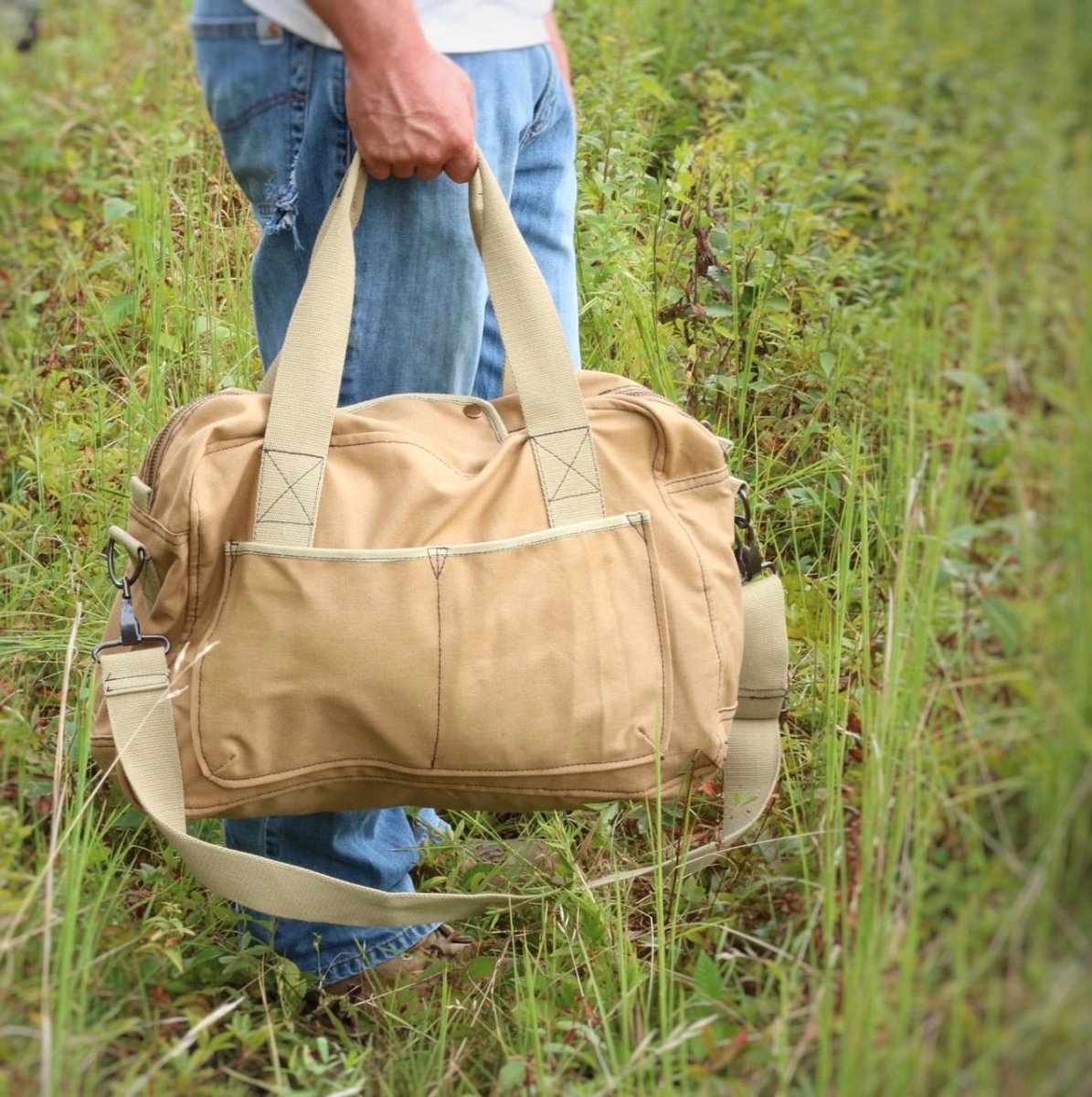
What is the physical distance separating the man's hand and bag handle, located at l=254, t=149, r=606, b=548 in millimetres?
46

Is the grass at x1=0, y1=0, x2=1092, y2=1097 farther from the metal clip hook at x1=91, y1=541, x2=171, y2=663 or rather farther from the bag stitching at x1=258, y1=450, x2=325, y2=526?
the bag stitching at x1=258, y1=450, x2=325, y2=526

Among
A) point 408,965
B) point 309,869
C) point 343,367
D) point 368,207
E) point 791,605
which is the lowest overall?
Answer: point 408,965

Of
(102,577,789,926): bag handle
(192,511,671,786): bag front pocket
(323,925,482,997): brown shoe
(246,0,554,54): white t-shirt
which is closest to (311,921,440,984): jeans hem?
(323,925,482,997): brown shoe

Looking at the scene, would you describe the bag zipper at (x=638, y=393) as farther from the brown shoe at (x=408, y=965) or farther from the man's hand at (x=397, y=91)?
the brown shoe at (x=408, y=965)

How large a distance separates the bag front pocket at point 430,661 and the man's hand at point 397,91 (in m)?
0.49

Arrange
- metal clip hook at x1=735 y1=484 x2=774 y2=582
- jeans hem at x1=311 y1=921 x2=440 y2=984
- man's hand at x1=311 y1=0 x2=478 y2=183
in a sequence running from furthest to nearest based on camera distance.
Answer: jeans hem at x1=311 y1=921 x2=440 y2=984, metal clip hook at x1=735 y1=484 x2=774 y2=582, man's hand at x1=311 y1=0 x2=478 y2=183

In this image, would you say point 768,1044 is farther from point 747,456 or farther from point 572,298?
point 747,456

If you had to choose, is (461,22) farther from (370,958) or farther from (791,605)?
(370,958)

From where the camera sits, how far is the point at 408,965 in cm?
213

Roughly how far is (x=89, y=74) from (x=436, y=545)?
3.89 m

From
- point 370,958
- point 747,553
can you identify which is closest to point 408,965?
point 370,958

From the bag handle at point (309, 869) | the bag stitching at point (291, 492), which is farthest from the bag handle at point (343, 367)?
the bag handle at point (309, 869)

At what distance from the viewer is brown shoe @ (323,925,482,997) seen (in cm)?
211

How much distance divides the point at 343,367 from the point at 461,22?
0.47 metres
